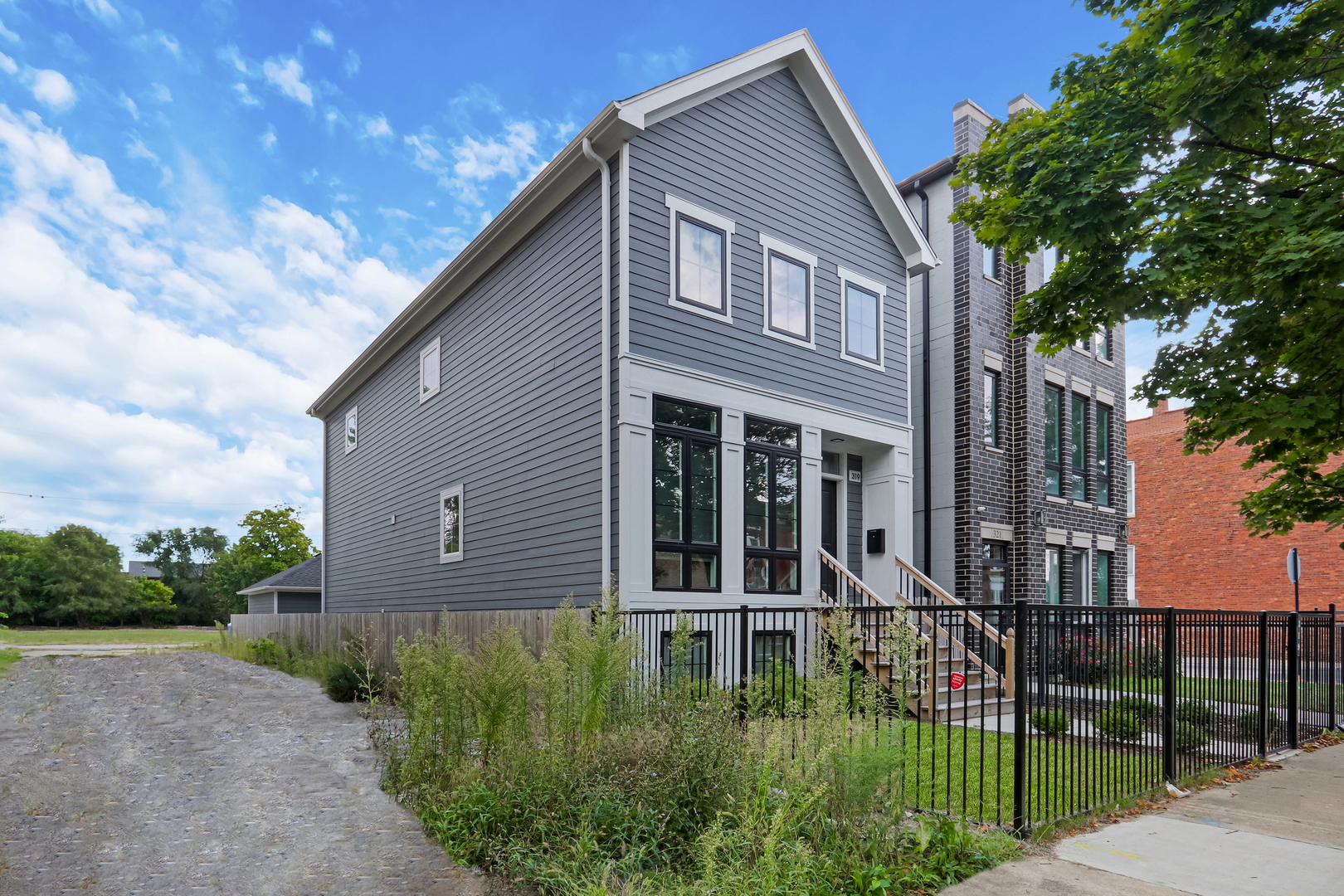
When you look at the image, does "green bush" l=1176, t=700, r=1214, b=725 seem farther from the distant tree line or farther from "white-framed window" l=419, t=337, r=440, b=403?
the distant tree line

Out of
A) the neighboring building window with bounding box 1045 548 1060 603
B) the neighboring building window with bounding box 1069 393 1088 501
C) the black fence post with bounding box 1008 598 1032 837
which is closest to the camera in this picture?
the black fence post with bounding box 1008 598 1032 837

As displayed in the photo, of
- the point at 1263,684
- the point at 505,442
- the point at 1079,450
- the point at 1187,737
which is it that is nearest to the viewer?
the point at 1187,737

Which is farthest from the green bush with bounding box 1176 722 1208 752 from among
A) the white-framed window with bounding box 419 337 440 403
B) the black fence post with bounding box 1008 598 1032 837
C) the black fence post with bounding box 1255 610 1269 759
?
the white-framed window with bounding box 419 337 440 403

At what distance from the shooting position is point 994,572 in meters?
15.9

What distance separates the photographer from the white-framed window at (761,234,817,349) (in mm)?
12180

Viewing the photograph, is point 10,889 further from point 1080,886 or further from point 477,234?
point 477,234

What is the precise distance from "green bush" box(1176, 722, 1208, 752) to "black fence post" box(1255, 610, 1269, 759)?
155 cm

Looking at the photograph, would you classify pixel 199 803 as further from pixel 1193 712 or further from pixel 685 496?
pixel 1193 712

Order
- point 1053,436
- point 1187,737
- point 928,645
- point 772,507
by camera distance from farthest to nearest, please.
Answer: point 1053,436 → point 772,507 → point 928,645 → point 1187,737

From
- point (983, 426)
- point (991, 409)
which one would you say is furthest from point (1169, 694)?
point (991, 409)

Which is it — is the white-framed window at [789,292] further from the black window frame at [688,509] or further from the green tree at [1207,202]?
the green tree at [1207,202]

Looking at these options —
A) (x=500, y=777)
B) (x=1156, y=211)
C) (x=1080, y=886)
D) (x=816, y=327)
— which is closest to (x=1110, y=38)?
(x=1156, y=211)

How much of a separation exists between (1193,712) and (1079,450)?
1151cm

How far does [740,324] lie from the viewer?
1167 cm
